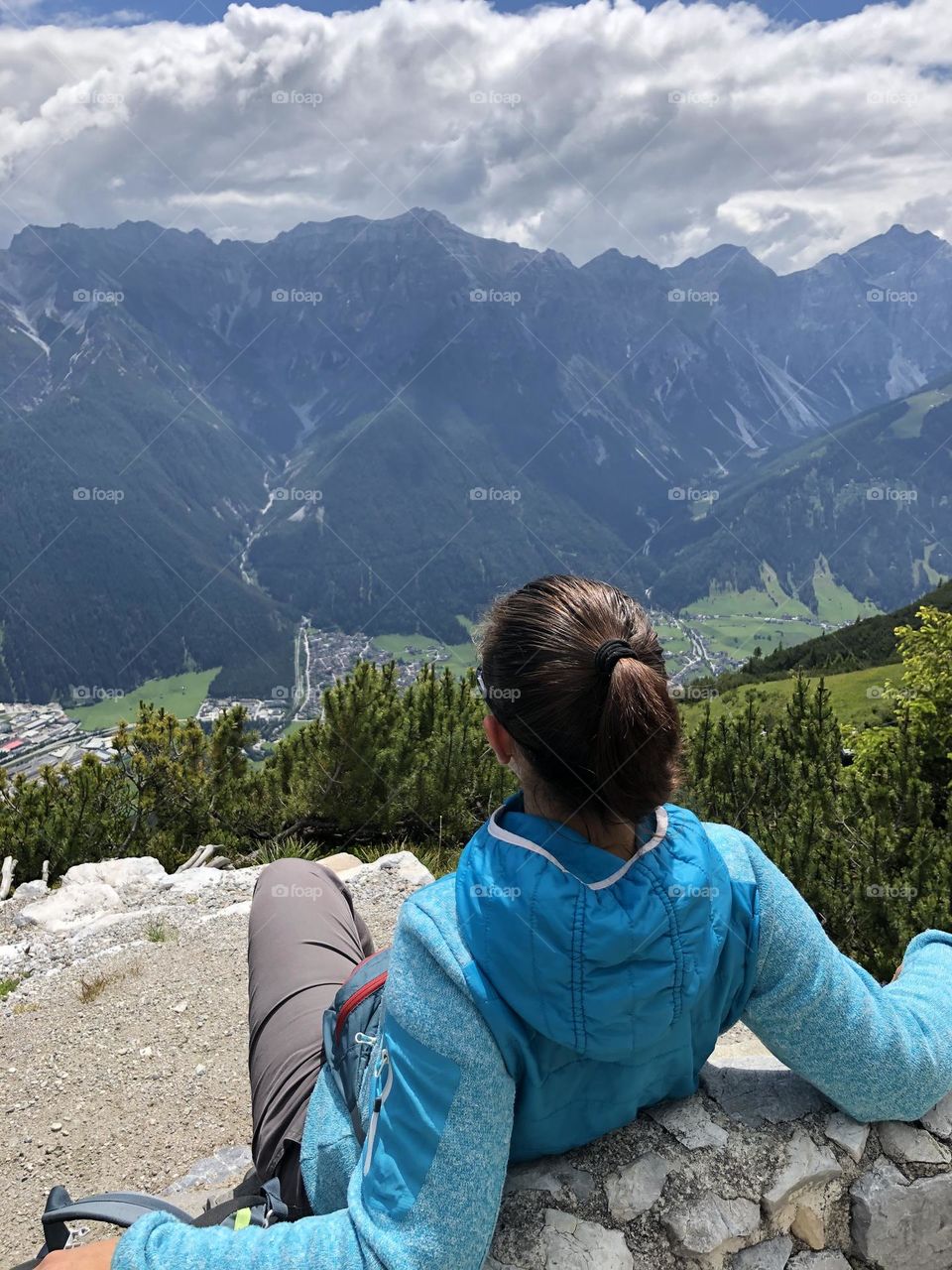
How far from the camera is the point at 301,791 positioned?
11.7m

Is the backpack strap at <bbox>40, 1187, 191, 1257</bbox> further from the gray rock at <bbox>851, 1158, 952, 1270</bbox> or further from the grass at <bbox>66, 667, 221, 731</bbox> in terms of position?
the grass at <bbox>66, 667, 221, 731</bbox>

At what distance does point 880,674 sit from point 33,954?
1755 inches

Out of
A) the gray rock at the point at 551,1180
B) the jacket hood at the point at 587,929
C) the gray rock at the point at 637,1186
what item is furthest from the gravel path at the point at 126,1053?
the jacket hood at the point at 587,929

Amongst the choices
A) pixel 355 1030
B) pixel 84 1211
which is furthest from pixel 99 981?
pixel 355 1030

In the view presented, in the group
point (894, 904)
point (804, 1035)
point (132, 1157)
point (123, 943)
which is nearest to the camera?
point (804, 1035)

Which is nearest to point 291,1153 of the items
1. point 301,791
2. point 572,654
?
point 572,654

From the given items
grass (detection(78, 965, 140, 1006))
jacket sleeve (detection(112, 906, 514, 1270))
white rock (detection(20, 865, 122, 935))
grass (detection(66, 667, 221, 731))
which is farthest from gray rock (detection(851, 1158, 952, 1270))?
grass (detection(66, 667, 221, 731))

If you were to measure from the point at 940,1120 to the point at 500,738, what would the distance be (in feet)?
5.47

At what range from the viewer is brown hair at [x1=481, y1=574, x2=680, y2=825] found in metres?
1.81

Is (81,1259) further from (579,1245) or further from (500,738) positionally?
(500,738)

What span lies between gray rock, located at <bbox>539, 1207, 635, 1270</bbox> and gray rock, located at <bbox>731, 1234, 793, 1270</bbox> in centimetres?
32

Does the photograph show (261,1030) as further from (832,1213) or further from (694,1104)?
(832,1213)

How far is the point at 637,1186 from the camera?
7.36 ft

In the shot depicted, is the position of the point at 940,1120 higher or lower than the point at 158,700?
higher
